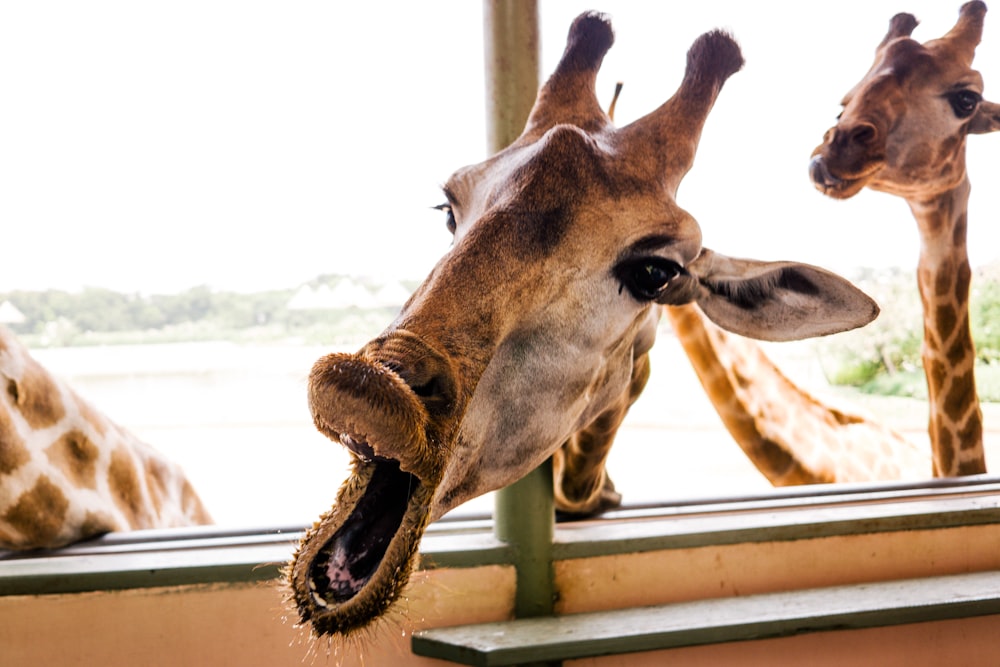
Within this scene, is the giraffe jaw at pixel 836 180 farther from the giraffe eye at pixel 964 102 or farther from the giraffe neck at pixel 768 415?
the giraffe neck at pixel 768 415

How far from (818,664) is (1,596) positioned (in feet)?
5.84

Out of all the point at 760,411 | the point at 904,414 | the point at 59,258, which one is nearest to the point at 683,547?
the point at 760,411

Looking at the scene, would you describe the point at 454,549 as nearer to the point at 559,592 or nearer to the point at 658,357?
the point at 559,592

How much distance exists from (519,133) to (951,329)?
1.70m

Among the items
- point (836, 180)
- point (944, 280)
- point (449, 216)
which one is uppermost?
point (836, 180)

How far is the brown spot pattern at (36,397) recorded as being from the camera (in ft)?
6.64

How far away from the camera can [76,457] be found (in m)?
2.14

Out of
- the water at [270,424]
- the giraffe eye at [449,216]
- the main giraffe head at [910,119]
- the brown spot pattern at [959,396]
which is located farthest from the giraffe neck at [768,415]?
the giraffe eye at [449,216]

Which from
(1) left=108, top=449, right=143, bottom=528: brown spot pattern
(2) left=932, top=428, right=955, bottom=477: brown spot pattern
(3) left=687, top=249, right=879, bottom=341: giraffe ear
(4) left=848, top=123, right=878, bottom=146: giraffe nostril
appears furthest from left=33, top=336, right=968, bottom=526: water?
(3) left=687, top=249, right=879, bottom=341: giraffe ear

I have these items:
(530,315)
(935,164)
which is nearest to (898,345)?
(935,164)

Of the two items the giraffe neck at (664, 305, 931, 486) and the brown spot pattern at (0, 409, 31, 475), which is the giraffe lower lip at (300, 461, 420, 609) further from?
the giraffe neck at (664, 305, 931, 486)

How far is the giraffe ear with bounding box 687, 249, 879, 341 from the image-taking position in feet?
5.25

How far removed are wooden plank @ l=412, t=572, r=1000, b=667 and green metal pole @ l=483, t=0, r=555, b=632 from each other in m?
0.09

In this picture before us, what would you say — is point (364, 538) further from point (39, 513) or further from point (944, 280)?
point (944, 280)
